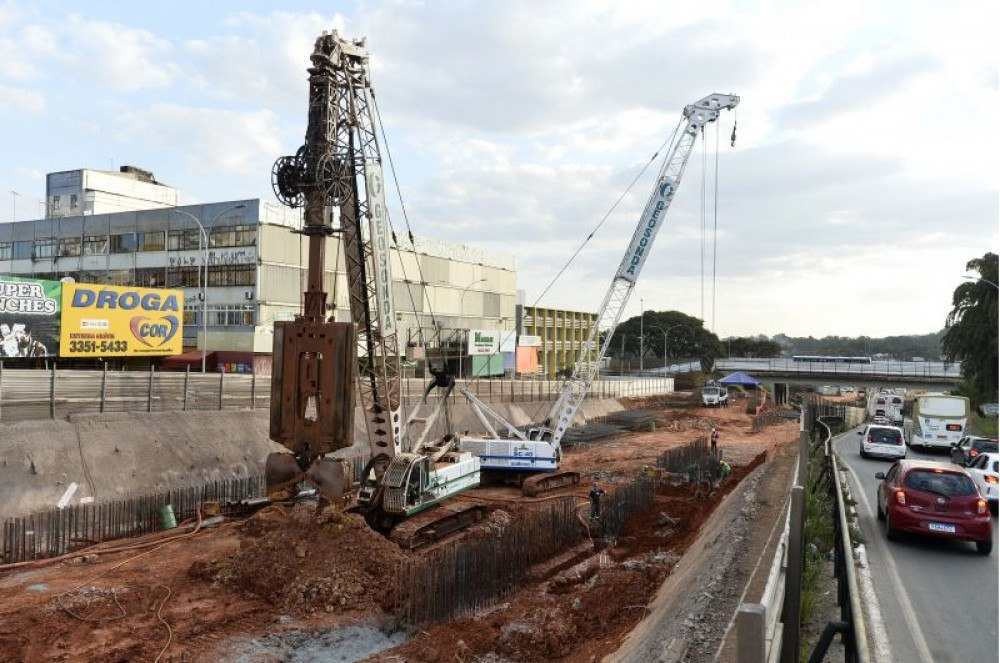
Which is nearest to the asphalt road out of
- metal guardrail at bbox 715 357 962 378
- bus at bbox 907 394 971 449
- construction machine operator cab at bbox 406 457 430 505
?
construction machine operator cab at bbox 406 457 430 505

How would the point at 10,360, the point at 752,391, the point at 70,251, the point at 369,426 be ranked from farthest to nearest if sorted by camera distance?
1. the point at 752,391
2. the point at 70,251
3. the point at 10,360
4. the point at 369,426

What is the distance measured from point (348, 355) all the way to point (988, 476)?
16.4 m

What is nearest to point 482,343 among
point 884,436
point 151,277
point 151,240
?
point 151,277

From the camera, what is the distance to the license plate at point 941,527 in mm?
13541

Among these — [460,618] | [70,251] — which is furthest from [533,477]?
[70,251]

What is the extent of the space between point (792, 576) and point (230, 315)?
172ft

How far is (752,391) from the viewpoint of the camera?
87.2 metres

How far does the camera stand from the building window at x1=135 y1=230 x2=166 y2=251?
5778 cm

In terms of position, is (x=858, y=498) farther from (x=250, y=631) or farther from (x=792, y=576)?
(x=250, y=631)

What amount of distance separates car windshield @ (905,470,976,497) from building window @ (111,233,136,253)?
6067 centimetres

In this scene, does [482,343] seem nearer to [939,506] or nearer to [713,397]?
[713,397]

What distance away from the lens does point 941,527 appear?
1363 cm

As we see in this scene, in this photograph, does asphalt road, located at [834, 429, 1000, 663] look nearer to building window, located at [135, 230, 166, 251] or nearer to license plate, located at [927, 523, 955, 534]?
license plate, located at [927, 523, 955, 534]

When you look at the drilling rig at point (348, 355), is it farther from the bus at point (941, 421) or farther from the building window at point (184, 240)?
the building window at point (184, 240)
